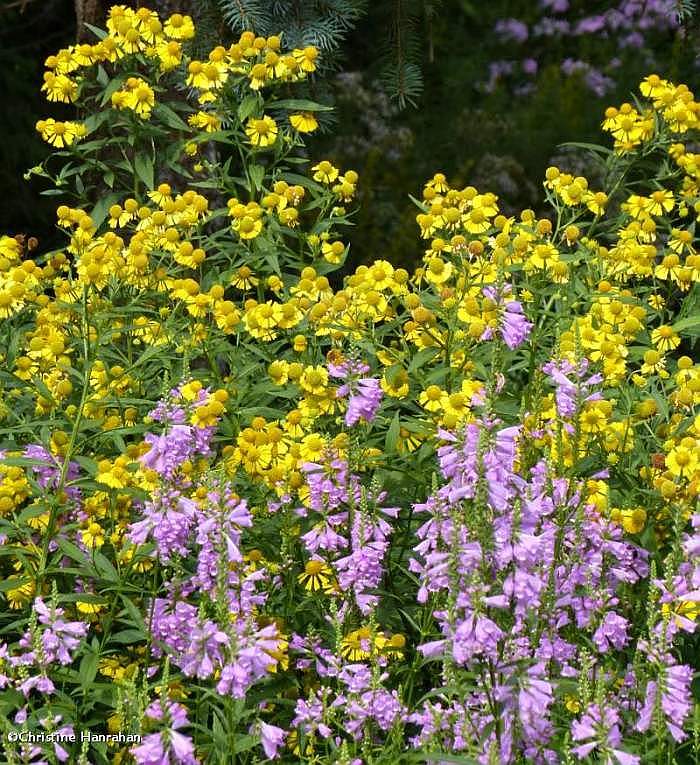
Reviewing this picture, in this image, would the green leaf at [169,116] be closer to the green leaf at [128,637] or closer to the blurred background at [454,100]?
the blurred background at [454,100]

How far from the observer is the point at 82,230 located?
12.2 feet

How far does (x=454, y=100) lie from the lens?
840 centimetres

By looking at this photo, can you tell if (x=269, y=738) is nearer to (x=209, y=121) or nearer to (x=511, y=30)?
(x=209, y=121)

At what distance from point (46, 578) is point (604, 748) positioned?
1.54 m

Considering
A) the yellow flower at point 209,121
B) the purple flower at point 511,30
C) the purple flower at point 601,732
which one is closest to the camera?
the purple flower at point 601,732

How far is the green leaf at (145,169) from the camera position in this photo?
4113 millimetres

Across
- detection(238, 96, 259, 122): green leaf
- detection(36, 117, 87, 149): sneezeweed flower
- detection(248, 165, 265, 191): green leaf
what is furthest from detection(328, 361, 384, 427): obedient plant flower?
detection(36, 117, 87, 149): sneezeweed flower

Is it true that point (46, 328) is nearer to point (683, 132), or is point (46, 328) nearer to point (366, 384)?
point (366, 384)

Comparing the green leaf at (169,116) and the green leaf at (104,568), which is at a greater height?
the green leaf at (169,116)

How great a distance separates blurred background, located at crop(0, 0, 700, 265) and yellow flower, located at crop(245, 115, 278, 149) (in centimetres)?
168

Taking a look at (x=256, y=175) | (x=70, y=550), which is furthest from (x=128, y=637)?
(x=256, y=175)

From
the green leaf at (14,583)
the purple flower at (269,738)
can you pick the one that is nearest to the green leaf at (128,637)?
the green leaf at (14,583)

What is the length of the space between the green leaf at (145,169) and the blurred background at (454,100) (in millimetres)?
1710

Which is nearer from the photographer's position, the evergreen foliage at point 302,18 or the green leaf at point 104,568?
the green leaf at point 104,568
